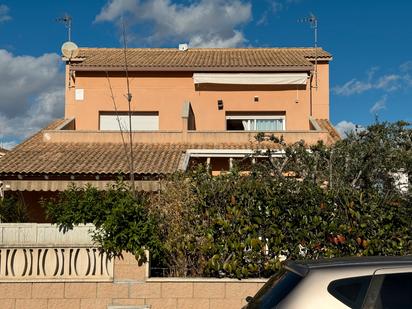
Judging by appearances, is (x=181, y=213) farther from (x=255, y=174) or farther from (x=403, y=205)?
(x=403, y=205)

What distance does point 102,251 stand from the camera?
9031 mm

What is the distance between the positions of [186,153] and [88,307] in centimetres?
827

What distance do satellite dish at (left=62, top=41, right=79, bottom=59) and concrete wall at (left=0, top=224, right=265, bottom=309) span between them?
16728 millimetres

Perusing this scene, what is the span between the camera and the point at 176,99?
21.7 meters

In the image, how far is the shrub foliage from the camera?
9.05 m

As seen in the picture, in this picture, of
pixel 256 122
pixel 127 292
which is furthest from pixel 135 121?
pixel 127 292

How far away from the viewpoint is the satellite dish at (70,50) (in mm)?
24188

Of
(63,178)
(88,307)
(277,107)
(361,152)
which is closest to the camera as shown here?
(88,307)

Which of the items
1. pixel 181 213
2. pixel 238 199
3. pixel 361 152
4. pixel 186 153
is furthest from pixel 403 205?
pixel 186 153

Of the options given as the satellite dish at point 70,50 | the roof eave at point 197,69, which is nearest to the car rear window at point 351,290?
the roof eave at point 197,69

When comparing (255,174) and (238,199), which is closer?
(238,199)

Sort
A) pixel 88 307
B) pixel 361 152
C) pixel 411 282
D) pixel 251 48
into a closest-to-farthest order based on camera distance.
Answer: pixel 411 282, pixel 88 307, pixel 361 152, pixel 251 48

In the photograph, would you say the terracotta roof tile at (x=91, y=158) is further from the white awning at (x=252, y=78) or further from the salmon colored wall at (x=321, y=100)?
the salmon colored wall at (x=321, y=100)

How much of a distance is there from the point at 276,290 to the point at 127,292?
438cm
